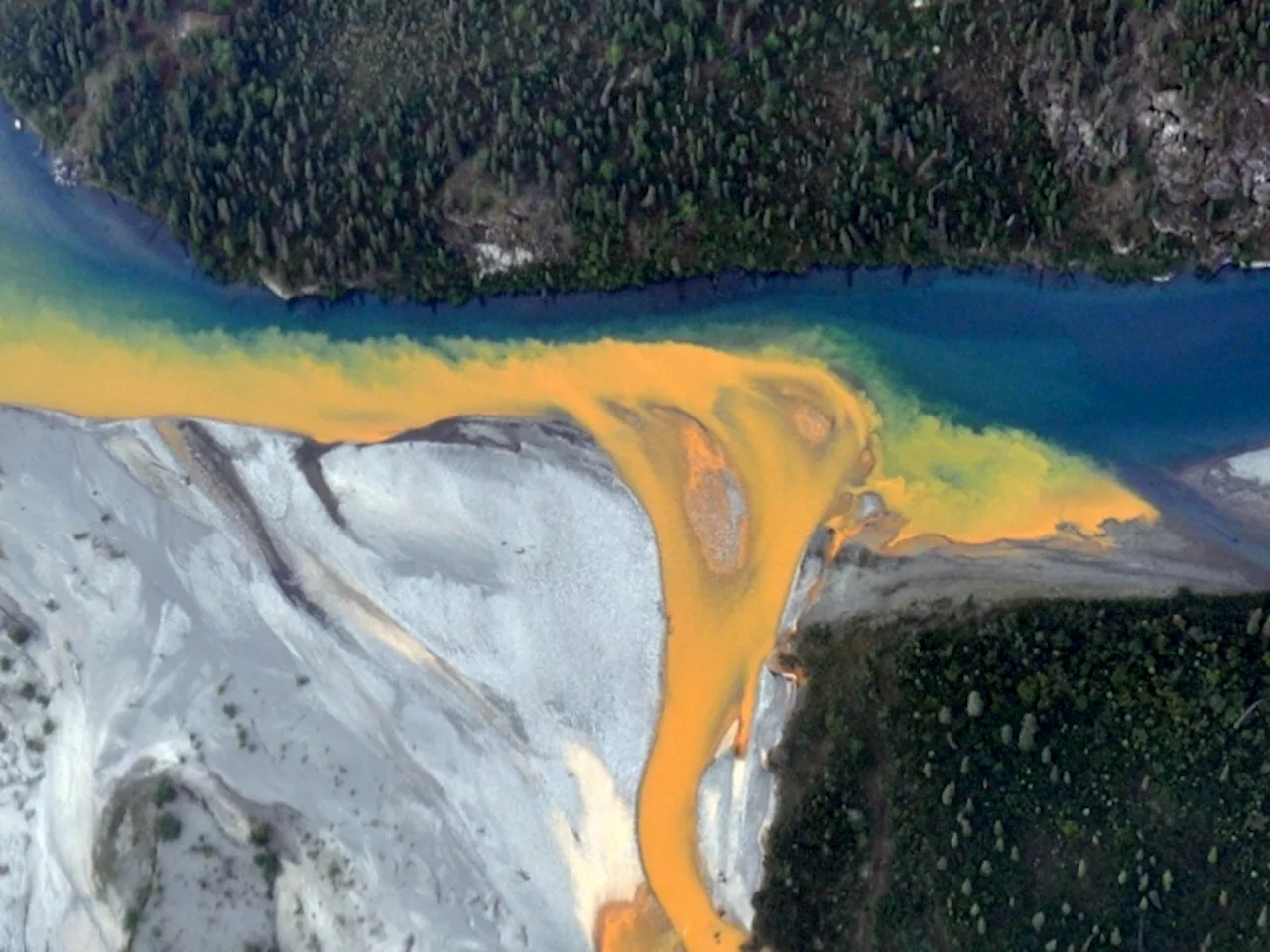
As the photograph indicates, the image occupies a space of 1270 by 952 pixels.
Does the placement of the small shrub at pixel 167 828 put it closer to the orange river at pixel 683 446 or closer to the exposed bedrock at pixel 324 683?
the exposed bedrock at pixel 324 683

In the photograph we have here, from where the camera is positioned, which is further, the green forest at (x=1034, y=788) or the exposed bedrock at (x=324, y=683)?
the exposed bedrock at (x=324, y=683)

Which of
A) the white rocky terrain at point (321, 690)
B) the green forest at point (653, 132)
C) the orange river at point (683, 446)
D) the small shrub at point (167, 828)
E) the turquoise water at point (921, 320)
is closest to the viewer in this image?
the small shrub at point (167, 828)

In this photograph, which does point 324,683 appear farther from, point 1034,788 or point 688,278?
point 1034,788

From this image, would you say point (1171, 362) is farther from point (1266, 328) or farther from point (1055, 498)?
point (1055, 498)

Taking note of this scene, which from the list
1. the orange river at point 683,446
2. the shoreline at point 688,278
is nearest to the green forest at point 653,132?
the shoreline at point 688,278

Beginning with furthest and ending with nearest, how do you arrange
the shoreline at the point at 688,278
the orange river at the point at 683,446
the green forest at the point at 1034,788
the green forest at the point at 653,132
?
the shoreline at the point at 688,278 → the green forest at the point at 653,132 → the orange river at the point at 683,446 → the green forest at the point at 1034,788

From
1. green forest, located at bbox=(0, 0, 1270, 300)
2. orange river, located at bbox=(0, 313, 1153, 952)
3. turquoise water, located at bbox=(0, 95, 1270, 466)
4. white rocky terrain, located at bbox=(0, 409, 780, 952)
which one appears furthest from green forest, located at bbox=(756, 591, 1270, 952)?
green forest, located at bbox=(0, 0, 1270, 300)

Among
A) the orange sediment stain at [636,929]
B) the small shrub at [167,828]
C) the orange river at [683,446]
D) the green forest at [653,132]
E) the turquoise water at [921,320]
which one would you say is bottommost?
the orange sediment stain at [636,929]

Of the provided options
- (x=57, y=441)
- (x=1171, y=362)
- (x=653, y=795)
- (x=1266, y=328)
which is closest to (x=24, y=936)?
(x=57, y=441)
